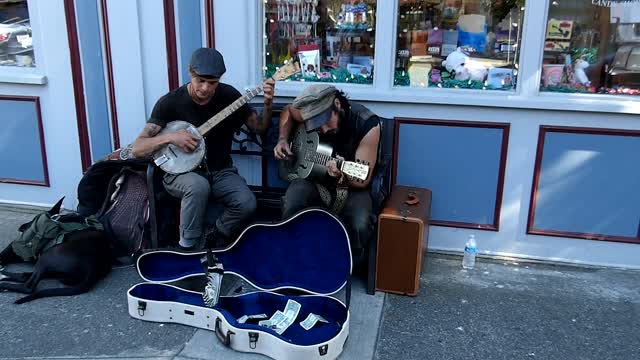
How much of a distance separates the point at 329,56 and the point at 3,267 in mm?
2364

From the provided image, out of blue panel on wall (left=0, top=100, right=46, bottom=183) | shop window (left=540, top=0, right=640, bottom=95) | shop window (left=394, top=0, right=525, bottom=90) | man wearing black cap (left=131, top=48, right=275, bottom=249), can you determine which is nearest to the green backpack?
man wearing black cap (left=131, top=48, right=275, bottom=249)

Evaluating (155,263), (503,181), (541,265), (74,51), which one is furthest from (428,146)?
(74,51)

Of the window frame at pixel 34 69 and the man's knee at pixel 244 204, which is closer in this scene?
the man's knee at pixel 244 204

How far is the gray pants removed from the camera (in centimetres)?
320

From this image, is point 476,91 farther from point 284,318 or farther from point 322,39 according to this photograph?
point 284,318

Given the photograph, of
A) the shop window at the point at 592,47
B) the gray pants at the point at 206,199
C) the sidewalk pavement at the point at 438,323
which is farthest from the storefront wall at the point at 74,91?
the shop window at the point at 592,47

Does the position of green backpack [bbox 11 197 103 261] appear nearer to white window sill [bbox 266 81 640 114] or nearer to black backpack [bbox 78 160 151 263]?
black backpack [bbox 78 160 151 263]

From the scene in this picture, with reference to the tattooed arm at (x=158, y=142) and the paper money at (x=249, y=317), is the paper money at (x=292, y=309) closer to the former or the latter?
the paper money at (x=249, y=317)

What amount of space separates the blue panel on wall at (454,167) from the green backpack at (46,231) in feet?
6.31

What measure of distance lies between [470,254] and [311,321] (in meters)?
1.25

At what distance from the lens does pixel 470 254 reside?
3.49 m

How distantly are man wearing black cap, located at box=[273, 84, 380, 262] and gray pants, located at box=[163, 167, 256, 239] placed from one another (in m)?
0.29

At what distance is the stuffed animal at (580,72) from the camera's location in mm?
3424

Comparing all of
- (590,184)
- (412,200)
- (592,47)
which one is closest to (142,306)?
(412,200)
